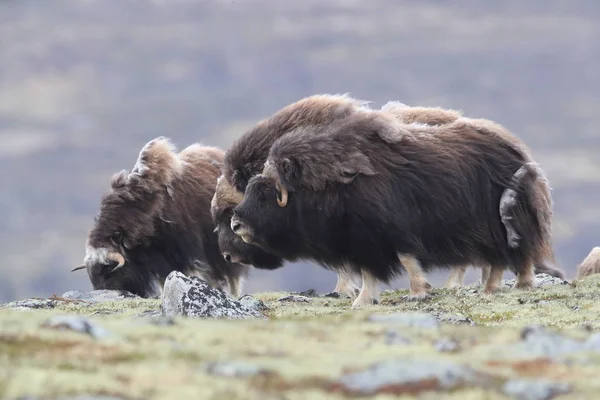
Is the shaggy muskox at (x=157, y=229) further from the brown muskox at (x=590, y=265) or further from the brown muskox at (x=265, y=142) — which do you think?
the brown muskox at (x=590, y=265)

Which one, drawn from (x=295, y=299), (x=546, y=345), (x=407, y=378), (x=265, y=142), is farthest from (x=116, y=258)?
(x=407, y=378)

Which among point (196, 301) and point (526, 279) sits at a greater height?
point (196, 301)

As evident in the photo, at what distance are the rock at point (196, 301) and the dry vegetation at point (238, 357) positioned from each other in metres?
2.72

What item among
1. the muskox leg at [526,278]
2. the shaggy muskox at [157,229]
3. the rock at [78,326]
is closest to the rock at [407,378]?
the rock at [78,326]

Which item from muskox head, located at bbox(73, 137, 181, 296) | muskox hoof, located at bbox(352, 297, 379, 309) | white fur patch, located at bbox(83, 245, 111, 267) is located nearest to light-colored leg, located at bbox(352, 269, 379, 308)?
muskox hoof, located at bbox(352, 297, 379, 309)

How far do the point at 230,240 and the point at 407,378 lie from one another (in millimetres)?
8452

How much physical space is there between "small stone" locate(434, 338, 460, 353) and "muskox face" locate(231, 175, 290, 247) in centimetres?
598

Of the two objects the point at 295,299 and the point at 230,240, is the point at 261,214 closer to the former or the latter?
the point at 230,240

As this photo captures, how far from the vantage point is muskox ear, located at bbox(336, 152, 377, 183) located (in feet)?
35.9

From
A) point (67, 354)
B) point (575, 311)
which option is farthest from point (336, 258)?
point (67, 354)

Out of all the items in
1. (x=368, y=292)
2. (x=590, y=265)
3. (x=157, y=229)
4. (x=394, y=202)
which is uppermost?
(x=157, y=229)

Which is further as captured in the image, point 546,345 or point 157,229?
point 157,229

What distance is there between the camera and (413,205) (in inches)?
446

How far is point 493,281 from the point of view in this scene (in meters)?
12.2
